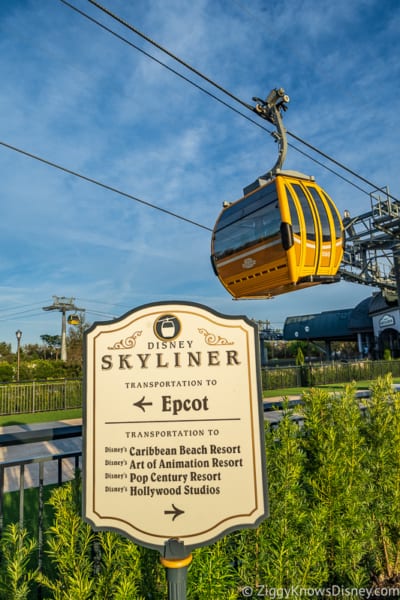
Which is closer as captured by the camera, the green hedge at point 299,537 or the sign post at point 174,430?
the sign post at point 174,430

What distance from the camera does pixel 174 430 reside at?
1.67m

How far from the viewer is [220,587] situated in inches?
71.2

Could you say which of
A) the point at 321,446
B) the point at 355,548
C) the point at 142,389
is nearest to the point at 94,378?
the point at 142,389

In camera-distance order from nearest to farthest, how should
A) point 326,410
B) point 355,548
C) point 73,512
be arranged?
point 73,512 → point 355,548 → point 326,410

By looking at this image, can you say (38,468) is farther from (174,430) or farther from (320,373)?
(320,373)

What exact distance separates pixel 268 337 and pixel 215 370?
5483 centimetres

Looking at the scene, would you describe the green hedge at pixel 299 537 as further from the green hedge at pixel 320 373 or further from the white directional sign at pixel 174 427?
the green hedge at pixel 320 373

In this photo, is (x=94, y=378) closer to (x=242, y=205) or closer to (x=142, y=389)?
(x=142, y=389)

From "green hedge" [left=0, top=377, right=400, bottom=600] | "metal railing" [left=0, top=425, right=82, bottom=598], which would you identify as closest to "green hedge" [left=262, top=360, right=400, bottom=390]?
"metal railing" [left=0, top=425, right=82, bottom=598]

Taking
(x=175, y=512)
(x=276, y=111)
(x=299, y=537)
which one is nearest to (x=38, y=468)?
(x=299, y=537)

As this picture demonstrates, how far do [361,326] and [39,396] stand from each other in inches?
1379

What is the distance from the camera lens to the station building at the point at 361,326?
36.9 m

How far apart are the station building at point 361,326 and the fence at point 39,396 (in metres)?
30.6

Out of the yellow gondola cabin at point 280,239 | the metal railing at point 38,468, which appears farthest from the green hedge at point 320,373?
the metal railing at point 38,468
